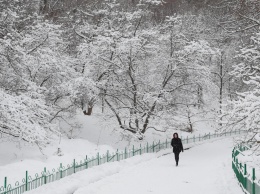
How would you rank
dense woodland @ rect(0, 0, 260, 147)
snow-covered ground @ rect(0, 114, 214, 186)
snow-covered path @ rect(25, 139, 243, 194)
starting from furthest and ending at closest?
dense woodland @ rect(0, 0, 260, 147) → snow-covered ground @ rect(0, 114, 214, 186) → snow-covered path @ rect(25, 139, 243, 194)

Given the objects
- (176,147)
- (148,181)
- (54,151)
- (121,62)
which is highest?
(121,62)

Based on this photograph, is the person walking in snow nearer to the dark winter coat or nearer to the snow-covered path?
the dark winter coat

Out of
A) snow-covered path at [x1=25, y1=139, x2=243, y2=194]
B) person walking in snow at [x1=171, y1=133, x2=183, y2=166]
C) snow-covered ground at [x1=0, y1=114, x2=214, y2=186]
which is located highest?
person walking in snow at [x1=171, y1=133, x2=183, y2=166]

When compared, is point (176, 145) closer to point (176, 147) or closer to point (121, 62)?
point (176, 147)

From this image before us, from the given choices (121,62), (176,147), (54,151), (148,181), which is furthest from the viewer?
(121,62)

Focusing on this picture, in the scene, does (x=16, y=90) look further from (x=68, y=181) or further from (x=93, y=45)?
(x=93, y=45)

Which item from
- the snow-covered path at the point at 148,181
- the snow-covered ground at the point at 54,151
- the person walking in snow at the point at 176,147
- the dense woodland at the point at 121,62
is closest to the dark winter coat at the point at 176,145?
the person walking in snow at the point at 176,147

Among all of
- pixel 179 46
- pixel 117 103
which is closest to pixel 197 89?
pixel 179 46

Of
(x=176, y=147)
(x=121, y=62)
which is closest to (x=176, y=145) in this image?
(x=176, y=147)

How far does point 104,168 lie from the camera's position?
15648 mm

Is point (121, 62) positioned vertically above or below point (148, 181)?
above

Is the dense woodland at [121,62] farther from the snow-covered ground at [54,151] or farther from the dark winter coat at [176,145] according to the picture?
the dark winter coat at [176,145]

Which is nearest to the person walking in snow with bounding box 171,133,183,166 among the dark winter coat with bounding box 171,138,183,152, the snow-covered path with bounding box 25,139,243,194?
the dark winter coat with bounding box 171,138,183,152

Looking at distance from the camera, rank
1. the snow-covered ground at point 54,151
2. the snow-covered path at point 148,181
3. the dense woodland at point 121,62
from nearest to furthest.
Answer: the snow-covered path at point 148,181 → the snow-covered ground at point 54,151 → the dense woodland at point 121,62
